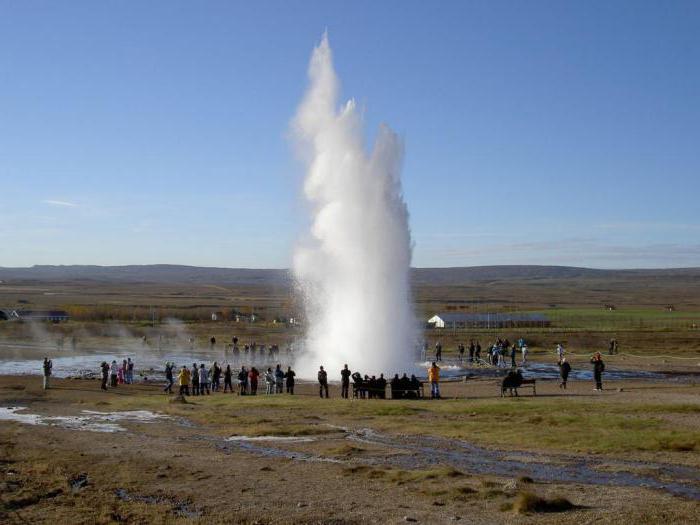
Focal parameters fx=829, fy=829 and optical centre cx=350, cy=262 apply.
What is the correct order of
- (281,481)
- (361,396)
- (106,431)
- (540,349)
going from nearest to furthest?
(281,481) → (106,431) → (361,396) → (540,349)

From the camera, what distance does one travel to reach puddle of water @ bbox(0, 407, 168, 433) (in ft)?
75.0

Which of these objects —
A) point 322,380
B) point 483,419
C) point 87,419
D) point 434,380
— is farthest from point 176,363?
point 483,419

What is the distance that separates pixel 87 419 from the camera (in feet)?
80.7

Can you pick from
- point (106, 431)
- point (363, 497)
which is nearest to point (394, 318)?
point (106, 431)

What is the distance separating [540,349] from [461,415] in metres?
38.0

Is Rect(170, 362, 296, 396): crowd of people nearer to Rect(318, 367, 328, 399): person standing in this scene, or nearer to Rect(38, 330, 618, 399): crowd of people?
Rect(38, 330, 618, 399): crowd of people

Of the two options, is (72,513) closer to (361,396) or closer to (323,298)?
(361,396)

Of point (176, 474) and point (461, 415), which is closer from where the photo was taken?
point (176, 474)

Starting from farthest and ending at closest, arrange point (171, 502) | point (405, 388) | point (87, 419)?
point (405, 388) → point (87, 419) → point (171, 502)

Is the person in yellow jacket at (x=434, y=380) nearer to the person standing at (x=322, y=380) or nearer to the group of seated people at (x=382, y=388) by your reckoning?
the group of seated people at (x=382, y=388)

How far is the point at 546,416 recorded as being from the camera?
22.6m

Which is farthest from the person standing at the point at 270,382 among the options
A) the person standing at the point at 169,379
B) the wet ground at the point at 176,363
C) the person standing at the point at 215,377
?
the wet ground at the point at 176,363

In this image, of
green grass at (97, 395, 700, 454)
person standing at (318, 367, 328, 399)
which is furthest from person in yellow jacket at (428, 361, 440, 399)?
person standing at (318, 367, 328, 399)

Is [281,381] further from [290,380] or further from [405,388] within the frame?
[405,388]
